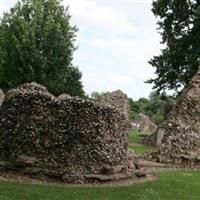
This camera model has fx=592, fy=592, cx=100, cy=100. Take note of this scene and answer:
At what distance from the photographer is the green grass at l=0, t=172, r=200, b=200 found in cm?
1447

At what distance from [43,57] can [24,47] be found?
2.14 m

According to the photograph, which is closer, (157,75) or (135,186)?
(135,186)

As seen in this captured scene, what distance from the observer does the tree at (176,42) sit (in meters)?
48.8

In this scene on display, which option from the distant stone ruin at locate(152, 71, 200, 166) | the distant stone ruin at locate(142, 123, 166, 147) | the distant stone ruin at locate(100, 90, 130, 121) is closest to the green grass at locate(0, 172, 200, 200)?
the distant stone ruin at locate(152, 71, 200, 166)

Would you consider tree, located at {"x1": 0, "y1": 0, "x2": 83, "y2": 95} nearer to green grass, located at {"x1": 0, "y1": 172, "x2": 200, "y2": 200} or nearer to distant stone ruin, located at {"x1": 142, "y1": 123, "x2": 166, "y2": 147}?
distant stone ruin, located at {"x1": 142, "y1": 123, "x2": 166, "y2": 147}

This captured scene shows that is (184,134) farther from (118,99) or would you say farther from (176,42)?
(176,42)

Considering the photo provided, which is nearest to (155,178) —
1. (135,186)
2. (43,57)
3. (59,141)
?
(135,186)

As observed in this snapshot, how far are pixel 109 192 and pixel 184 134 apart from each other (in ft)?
33.4

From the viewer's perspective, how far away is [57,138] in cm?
1781

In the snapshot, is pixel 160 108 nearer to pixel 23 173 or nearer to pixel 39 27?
pixel 39 27

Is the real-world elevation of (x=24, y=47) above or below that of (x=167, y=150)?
above

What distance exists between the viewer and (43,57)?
59.5 metres

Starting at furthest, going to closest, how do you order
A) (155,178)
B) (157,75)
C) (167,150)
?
(157,75)
(167,150)
(155,178)

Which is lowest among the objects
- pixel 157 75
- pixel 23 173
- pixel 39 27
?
pixel 23 173
